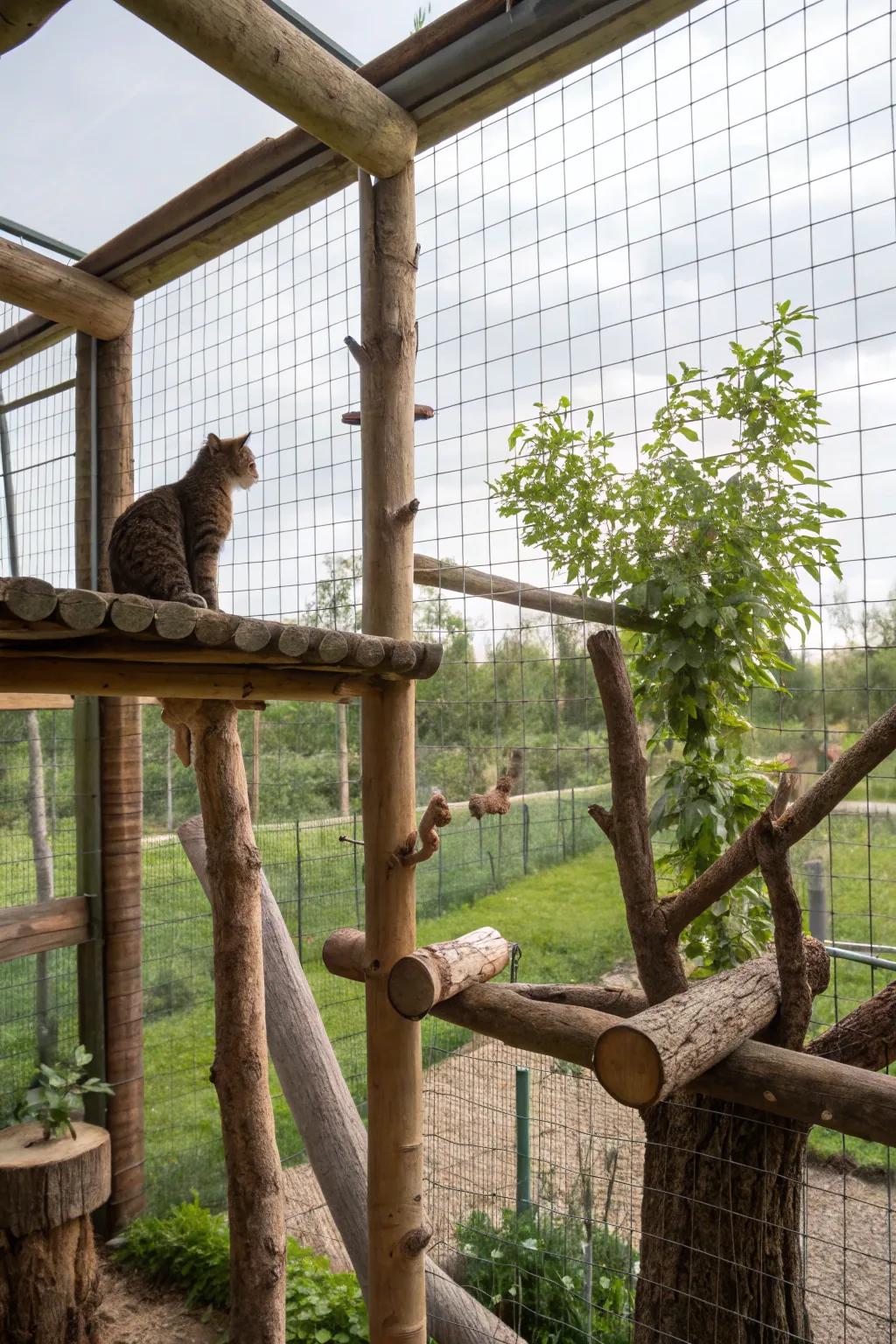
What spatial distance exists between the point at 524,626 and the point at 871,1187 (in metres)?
2.82

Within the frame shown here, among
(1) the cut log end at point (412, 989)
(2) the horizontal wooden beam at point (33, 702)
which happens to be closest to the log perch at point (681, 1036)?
(1) the cut log end at point (412, 989)

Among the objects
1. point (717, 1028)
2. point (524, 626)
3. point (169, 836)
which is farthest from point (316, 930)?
point (717, 1028)

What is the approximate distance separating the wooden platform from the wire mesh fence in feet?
1.98

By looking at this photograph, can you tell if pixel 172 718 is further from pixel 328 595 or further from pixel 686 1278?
pixel 686 1278

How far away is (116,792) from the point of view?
3.43 meters

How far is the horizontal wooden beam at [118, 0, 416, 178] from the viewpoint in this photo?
6.02ft

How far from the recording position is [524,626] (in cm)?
257

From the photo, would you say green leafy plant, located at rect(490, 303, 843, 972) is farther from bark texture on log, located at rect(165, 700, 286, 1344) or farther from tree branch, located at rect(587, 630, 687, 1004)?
bark texture on log, located at rect(165, 700, 286, 1344)

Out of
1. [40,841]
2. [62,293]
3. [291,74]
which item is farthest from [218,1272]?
[291,74]

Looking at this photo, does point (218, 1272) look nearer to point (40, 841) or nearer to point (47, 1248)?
point (47, 1248)

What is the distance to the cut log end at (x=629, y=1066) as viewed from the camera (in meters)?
1.45

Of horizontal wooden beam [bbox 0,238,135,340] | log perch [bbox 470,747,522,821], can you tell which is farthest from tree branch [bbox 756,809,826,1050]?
horizontal wooden beam [bbox 0,238,135,340]

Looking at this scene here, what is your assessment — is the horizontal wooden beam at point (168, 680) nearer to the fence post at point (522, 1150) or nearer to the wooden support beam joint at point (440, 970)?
the wooden support beam joint at point (440, 970)

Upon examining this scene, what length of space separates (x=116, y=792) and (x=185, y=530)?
4.56 feet
